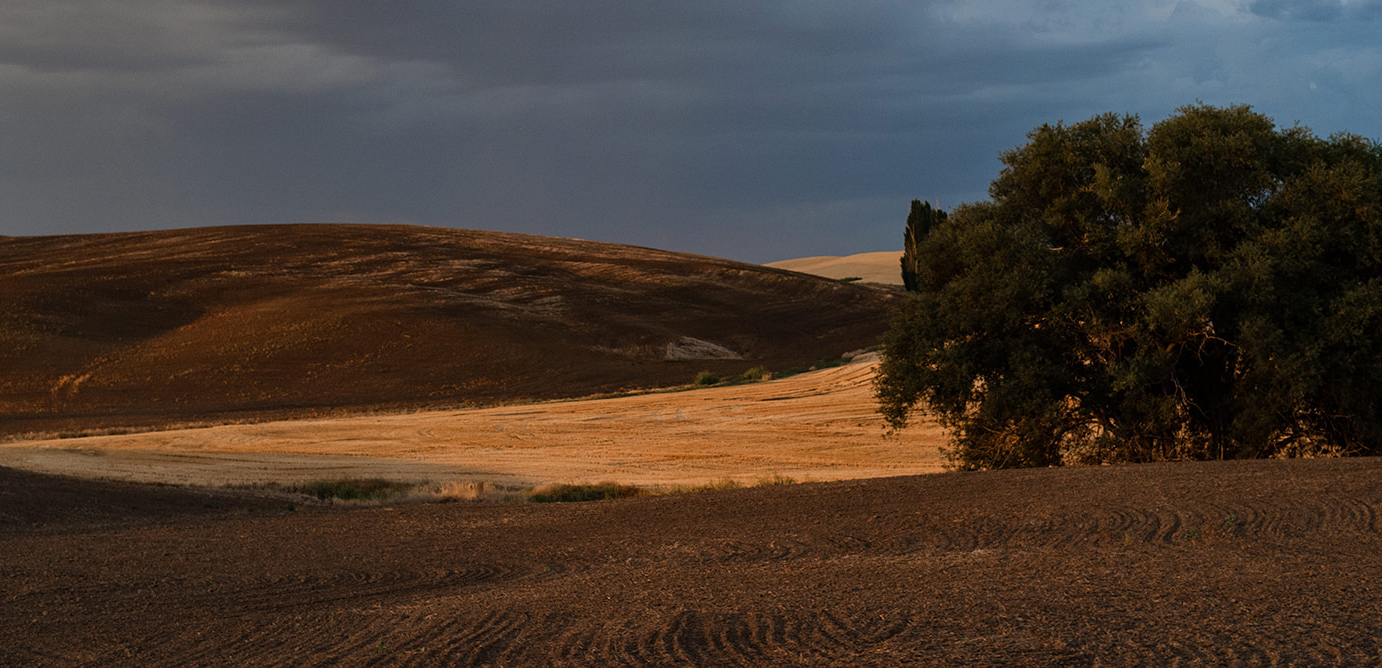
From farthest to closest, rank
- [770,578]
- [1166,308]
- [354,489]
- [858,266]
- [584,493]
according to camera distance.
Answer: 1. [858,266]
2. [354,489]
3. [584,493]
4. [1166,308]
5. [770,578]

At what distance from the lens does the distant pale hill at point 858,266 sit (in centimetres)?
14741

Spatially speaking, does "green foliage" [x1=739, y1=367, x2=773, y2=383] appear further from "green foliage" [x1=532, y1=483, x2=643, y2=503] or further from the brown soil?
the brown soil

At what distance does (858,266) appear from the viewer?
531ft

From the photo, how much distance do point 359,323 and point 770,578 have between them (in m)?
62.9

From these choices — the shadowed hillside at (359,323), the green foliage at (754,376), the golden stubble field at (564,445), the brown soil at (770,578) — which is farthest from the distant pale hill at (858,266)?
the brown soil at (770,578)

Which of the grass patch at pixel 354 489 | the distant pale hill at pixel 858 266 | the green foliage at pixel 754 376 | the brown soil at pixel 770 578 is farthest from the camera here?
the distant pale hill at pixel 858 266

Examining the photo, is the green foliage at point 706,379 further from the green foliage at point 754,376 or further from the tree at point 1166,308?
the tree at point 1166,308

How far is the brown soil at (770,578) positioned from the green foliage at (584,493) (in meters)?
4.84

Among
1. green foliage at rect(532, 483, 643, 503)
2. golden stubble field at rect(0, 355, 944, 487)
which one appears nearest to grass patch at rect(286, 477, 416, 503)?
Answer: golden stubble field at rect(0, 355, 944, 487)

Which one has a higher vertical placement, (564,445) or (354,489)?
(354,489)

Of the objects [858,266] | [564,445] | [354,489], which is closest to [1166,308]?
[354,489]

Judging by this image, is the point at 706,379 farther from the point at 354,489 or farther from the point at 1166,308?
the point at 1166,308

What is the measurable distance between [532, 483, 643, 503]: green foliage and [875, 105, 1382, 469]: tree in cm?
595

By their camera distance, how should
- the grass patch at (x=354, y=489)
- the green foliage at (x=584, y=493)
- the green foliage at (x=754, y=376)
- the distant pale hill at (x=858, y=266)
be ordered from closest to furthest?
the green foliage at (x=584, y=493) < the grass patch at (x=354, y=489) < the green foliage at (x=754, y=376) < the distant pale hill at (x=858, y=266)
